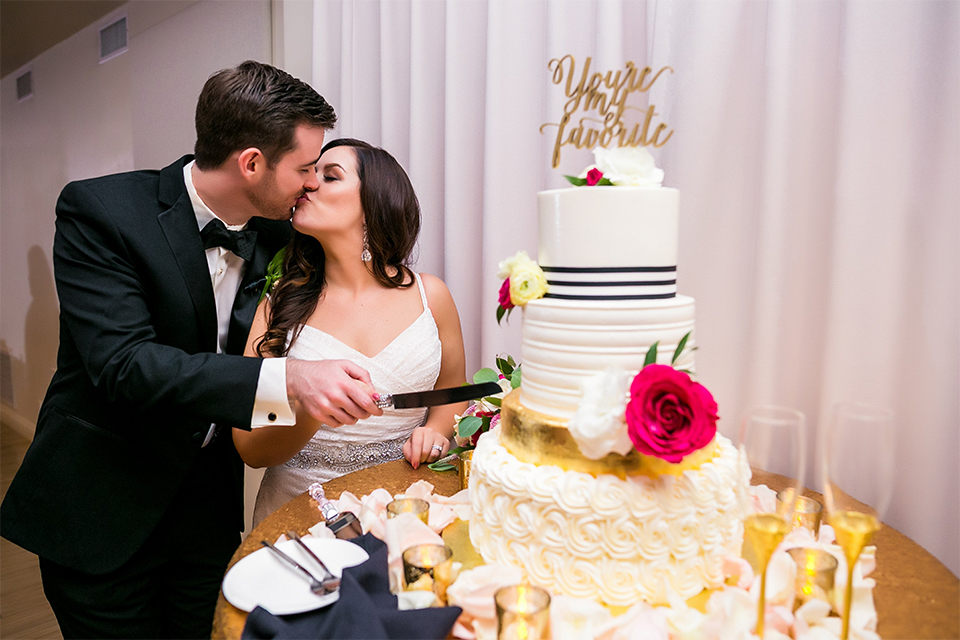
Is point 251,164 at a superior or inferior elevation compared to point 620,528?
superior

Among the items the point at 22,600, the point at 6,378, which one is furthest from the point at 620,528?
the point at 6,378

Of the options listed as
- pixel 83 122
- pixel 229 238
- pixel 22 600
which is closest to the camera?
pixel 229 238

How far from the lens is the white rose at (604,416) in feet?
3.51

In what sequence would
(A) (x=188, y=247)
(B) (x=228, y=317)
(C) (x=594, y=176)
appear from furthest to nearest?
(B) (x=228, y=317) → (A) (x=188, y=247) → (C) (x=594, y=176)

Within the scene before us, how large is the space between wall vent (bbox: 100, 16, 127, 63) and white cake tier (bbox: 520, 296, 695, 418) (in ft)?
15.0

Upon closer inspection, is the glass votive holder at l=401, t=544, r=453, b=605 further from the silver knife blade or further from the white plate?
the silver knife blade

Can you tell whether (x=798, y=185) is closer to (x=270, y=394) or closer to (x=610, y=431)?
(x=610, y=431)

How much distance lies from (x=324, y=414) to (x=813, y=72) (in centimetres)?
160

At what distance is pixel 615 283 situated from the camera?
4.02ft

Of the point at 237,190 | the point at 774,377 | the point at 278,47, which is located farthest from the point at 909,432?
the point at 278,47

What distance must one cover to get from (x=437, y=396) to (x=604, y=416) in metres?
0.70

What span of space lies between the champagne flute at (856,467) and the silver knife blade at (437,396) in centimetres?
91

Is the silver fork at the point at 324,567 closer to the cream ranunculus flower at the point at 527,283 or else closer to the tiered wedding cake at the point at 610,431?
the tiered wedding cake at the point at 610,431

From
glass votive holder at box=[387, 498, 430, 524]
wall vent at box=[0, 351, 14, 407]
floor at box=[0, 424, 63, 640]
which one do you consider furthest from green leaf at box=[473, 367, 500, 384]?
wall vent at box=[0, 351, 14, 407]
